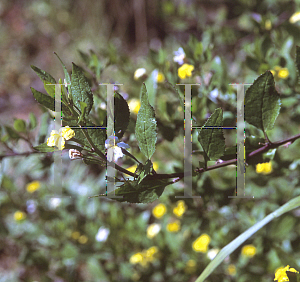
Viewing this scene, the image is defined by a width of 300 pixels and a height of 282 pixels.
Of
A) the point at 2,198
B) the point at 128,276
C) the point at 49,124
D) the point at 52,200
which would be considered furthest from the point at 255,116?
the point at 2,198

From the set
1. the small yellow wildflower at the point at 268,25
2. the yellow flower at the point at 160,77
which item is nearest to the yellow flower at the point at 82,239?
the yellow flower at the point at 160,77

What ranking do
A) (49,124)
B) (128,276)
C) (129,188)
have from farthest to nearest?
1. (128,276)
2. (49,124)
3. (129,188)

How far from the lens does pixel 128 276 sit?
1103 millimetres

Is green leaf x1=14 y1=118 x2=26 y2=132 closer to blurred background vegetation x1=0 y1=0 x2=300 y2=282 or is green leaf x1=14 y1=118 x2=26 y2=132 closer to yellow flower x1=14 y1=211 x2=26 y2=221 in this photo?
blurred background vegetation x1=0 y1=0 x2=300 y2=282

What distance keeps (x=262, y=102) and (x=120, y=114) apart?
0.24 meters

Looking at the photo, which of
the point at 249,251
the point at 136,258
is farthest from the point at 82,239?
the point at 249,251

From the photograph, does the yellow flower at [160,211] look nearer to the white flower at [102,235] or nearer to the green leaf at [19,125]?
the white flower at [102,235]

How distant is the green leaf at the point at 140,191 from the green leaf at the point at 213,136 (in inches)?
3.4

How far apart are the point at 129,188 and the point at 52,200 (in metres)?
0.98

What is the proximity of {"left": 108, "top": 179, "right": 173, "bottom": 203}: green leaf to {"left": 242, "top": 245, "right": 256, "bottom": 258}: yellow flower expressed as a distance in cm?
72

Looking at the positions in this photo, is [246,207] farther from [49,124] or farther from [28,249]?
[28,249]

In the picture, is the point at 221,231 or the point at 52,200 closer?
the point at 221,231

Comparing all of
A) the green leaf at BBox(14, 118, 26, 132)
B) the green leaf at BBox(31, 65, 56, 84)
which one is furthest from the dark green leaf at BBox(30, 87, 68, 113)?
the green leaf at BBox(14, 118, 26, 132)

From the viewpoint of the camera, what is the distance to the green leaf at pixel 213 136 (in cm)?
44
